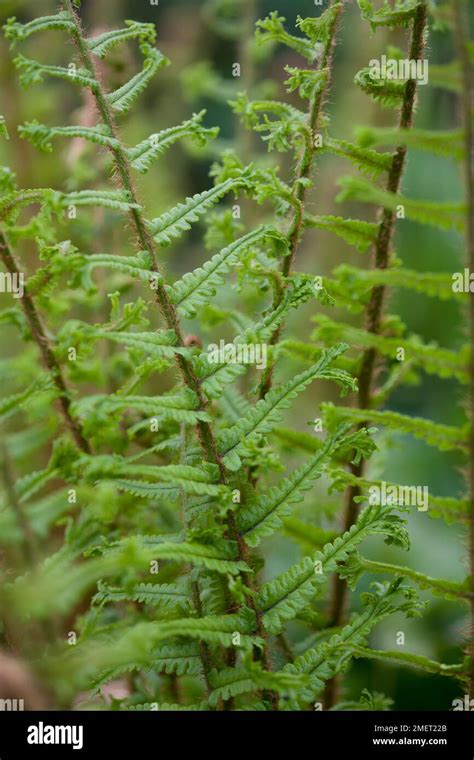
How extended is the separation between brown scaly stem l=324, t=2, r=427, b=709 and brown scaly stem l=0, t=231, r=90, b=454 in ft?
1.77

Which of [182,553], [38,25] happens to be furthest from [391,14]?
[182,553]

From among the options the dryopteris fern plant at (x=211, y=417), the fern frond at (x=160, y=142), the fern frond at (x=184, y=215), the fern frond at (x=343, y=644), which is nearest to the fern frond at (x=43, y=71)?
the dryopteris fern plant at (x=211, y=417)

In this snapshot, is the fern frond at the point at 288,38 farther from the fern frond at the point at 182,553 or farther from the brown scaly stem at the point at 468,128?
the fern frond at the point at 182,553

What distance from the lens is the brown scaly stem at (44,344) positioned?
4.46 feet

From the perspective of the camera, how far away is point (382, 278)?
3.61 feet

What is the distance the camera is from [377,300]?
156cm

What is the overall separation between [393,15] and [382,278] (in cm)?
52

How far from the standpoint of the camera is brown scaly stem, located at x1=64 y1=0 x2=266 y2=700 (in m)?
1.23

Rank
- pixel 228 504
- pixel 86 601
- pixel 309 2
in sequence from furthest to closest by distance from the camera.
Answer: pixel 309 2 < pixel 86 601 < pixel 228 504

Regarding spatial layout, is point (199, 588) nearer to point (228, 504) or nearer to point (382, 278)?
point (228, 504)

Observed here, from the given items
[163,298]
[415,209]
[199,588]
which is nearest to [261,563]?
[199,588]

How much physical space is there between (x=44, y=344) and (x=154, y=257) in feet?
1.11

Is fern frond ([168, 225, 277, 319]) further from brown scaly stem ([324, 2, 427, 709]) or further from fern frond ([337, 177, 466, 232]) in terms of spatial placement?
brown scaly stem ([324, 2, 427, 709])

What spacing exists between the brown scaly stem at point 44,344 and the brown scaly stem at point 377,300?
540mm
